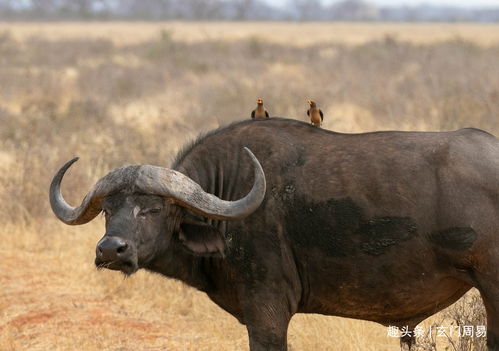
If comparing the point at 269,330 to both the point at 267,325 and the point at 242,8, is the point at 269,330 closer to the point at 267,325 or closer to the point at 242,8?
the point at 267,325

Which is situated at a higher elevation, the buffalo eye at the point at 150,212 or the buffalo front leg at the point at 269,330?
the buffalo eye at the point at 150,212

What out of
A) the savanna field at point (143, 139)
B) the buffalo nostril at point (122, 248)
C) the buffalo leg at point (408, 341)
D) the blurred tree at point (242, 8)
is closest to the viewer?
the buffalo nostril at point (122, 248)

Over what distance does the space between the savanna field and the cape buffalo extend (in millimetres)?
978

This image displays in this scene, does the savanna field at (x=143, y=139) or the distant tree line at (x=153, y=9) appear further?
the distant tree line at (x=153, y=9)

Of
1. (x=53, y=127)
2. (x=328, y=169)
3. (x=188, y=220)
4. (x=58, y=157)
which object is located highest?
(x=53, y=127)

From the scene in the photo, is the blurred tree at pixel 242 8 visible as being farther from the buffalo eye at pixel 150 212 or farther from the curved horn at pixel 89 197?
the buffalo eye at pixel 150 212

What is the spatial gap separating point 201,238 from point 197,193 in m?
0.35

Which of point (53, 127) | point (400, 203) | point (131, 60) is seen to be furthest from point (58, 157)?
point (131, 60)

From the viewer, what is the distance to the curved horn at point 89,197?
4902mm

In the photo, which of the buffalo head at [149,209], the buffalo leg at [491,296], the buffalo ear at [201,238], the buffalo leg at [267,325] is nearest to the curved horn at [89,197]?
the buffalo head at [149,209]

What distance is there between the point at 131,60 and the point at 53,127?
1746 cm

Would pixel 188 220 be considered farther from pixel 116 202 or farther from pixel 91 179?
pixel 91 179

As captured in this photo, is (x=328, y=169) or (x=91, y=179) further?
(x=91, y=179)

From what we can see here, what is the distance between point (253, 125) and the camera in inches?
215
